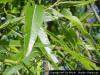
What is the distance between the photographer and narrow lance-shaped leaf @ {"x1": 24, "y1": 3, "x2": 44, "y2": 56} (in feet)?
1.51

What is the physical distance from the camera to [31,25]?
48 centimetres

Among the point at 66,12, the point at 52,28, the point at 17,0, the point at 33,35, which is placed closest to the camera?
the point at 33,35

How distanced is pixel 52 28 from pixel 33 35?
0.74 meters

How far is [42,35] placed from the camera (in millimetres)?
585

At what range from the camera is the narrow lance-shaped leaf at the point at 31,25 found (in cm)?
46

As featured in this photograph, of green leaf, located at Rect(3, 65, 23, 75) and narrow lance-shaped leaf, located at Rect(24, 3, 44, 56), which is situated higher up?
narrow lance-shaped leaf, located at Rect(24, 3, 44, 56)

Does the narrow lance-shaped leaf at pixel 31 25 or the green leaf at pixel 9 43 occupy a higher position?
the narrow lance-shaped leaf at pixel 31 25

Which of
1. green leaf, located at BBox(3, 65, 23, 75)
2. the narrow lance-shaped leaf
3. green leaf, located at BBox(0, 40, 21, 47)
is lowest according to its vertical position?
green leaf, located at BBox(3, 65, 23, 75)

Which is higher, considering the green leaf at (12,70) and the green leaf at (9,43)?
the green leaf at (9,43)

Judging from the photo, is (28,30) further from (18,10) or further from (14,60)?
(18,10)

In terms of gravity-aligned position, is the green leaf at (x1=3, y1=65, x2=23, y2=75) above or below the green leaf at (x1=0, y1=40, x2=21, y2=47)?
below

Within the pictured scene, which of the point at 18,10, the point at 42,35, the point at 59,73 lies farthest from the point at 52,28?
the point at 42,35

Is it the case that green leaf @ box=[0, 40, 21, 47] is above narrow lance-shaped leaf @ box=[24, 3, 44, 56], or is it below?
below

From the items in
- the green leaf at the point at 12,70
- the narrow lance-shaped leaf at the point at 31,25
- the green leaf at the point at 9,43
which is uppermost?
the narrow lance-shaped leaf at the point at 31,25
